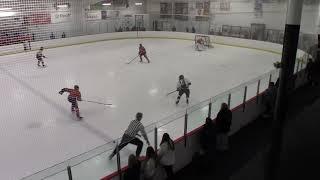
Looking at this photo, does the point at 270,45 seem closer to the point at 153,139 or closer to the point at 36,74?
the point at 36,74

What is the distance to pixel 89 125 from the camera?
16.2ft

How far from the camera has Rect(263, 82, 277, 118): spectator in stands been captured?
5.24m

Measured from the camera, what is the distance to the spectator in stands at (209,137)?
12.7ft

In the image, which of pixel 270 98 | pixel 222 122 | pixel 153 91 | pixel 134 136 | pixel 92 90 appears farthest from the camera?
pixel 92 90

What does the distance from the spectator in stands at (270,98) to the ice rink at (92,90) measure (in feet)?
4.26

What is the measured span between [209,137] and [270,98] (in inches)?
80.0

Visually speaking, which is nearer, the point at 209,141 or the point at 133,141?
the point at 133,141

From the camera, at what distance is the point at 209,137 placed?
3852mm

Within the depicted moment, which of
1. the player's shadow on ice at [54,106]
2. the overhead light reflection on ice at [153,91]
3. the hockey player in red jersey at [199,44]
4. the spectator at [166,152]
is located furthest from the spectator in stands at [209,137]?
the hockey player in red jersey at [199,44]

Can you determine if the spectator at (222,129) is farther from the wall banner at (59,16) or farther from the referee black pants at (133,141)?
the wall banner at (59,16)

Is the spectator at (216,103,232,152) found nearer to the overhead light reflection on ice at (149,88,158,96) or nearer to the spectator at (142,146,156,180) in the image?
the spectator at (142,146,156,180)

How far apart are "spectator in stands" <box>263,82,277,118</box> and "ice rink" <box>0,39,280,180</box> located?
4.26ft

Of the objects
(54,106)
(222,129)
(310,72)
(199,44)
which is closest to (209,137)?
(222,129)

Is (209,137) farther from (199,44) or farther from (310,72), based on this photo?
(199,44)
